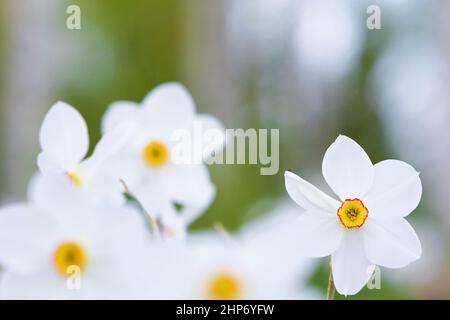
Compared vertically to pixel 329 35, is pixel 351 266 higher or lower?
lower

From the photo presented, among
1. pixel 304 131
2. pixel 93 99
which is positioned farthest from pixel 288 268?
pixel 304 131

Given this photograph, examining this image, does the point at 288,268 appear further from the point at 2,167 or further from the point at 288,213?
the point at 2,167

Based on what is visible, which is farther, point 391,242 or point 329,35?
point 329,35

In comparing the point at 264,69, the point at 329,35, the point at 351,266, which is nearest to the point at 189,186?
the point at 351,266

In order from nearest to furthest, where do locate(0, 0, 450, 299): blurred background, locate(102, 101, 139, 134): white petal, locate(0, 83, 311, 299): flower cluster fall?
locate(0, 83, 311, 299): flower cluster, locate(102, 101, 139, 134): white petal, locate(0, 0, 450, 299): blurred background

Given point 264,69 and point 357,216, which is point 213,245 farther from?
point 264,69

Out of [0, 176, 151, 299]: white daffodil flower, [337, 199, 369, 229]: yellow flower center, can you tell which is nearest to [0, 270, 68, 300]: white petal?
[0, 176, 151, 299]: white daffodil flower

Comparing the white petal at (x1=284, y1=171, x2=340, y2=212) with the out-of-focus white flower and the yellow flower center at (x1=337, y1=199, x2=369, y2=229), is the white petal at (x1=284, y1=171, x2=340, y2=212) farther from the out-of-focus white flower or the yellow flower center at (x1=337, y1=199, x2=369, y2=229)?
the out-of-focus white flower
